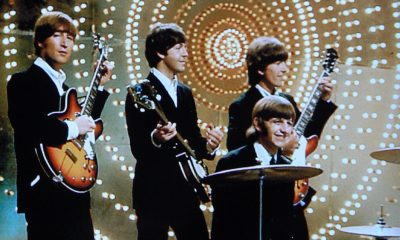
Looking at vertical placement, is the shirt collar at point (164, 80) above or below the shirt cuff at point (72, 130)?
above

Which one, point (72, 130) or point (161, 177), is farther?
point (161, 177)

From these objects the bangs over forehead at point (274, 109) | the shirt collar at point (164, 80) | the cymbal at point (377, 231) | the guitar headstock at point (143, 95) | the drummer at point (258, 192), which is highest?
the shirt collar at point (164, 80)

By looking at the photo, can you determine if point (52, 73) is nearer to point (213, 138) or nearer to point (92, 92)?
point (92, 92)

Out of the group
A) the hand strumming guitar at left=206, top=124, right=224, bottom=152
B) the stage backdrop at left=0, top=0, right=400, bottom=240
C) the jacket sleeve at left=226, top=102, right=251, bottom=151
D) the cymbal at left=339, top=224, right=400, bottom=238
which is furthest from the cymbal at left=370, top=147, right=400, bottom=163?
the stage backdrop at left=0, top=0, right=400, bottom=240

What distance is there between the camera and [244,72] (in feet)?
18.0

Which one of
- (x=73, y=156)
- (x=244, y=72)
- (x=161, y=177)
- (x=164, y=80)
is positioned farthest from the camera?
(x=244, y=72)

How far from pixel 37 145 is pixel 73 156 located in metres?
0.22

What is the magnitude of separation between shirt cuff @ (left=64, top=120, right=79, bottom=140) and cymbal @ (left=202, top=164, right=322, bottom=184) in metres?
0.83

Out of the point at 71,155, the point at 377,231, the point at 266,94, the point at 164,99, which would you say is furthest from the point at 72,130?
the point at 377,231

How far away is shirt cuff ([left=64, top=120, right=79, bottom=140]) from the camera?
13.5 ft

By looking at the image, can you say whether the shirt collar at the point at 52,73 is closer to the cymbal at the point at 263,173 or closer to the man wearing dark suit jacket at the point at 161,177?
the man wearing dark suit jacket at the point at 161,177

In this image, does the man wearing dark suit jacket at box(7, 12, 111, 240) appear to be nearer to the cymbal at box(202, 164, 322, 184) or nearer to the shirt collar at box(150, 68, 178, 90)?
the shirt collar at box(150, 68, 178, 90)

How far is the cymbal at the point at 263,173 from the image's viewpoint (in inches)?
141

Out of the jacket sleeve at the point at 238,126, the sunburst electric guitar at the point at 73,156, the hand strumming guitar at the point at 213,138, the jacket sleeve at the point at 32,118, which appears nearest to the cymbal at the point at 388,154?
the jacket sleeve at the point at 238,126
